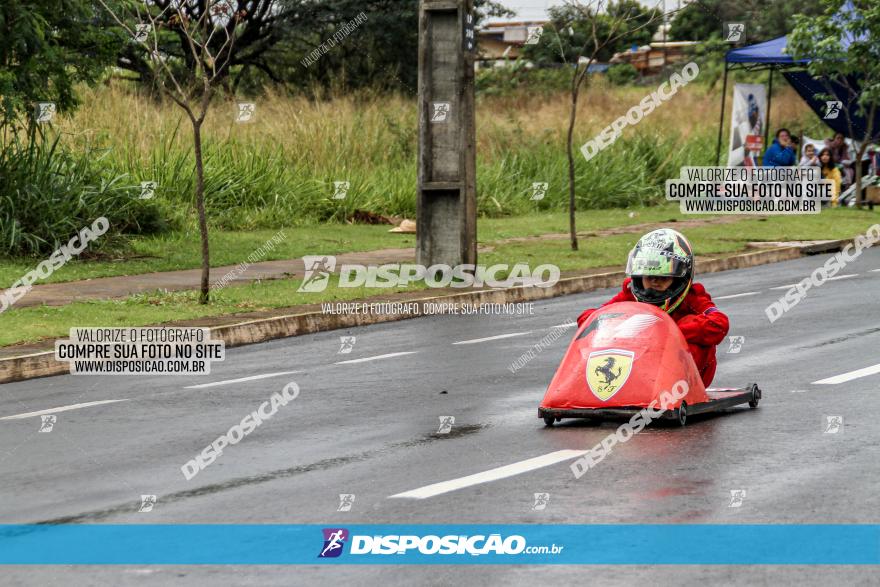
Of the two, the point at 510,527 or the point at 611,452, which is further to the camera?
the point at 611,452

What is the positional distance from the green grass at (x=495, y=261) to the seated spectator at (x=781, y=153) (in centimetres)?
160

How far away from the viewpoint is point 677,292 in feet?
34.1

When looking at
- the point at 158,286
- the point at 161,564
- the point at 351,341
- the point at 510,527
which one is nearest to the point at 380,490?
the point at 510,527

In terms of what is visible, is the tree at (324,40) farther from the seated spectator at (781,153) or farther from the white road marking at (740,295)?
the white road marking at (740,295)

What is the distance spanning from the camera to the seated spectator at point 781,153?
114ft

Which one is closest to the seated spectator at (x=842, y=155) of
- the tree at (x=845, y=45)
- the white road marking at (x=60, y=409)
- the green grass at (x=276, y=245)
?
the tree at (x=845, y=45)

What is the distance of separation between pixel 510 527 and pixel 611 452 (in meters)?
1.99

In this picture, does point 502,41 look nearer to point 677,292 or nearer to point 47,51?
point 47,51

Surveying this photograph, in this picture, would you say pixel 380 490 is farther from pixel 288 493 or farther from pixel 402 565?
pixel 402 565

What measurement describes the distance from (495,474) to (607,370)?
164cm

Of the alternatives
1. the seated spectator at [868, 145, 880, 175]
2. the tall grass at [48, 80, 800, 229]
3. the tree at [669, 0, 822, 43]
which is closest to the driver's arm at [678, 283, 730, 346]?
the tall grass at [48, 80, 800, 229]

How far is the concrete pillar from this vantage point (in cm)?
2005

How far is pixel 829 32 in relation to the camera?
1318 inches

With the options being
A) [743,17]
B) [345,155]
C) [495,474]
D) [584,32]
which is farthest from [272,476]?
[743,17]
